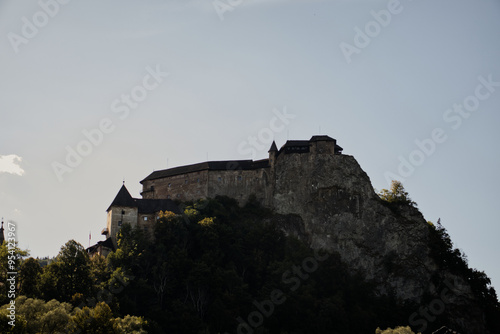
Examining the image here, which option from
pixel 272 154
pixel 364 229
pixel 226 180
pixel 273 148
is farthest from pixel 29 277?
pixel 364 229

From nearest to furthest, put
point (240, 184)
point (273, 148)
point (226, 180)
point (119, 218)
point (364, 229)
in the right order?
point (119, 218), point (364, 229), point (240, 184), point (226, 180), point (273, 148)

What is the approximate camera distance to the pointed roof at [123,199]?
81256mm

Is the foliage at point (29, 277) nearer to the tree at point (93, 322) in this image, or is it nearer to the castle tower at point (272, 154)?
the tree at point (93, 322)

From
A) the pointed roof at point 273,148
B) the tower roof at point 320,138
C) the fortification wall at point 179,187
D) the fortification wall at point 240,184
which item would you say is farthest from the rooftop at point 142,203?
the tower roof at point 320,138

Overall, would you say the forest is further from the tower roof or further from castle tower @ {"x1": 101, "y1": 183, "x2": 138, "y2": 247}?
the tower roof

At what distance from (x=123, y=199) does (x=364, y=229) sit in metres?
29.8

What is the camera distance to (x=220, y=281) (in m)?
72.5

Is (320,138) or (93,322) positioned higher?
(320,138)

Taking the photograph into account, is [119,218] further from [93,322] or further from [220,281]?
[93,322]

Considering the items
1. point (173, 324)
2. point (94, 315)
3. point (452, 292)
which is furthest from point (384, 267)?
point (94, 315)

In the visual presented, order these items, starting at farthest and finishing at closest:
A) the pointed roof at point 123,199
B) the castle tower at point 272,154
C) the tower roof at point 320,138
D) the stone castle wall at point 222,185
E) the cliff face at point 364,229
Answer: the castle tower at point 272,154
the stone castle wall at point 222,185
the tower roof at point 320,138
the pointed roof at point 123,199
the cliff face at point 364,229

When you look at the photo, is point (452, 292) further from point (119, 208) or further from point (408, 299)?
point (119, 208)

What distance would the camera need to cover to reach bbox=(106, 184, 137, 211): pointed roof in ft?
267

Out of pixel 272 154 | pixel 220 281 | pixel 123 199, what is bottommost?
pixel 220 281
